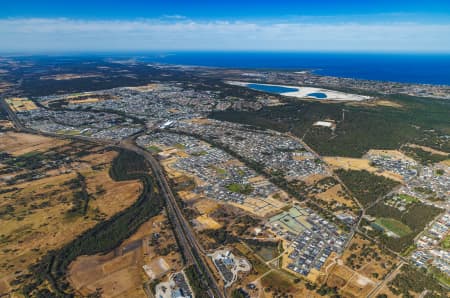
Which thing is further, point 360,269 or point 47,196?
point 47,196

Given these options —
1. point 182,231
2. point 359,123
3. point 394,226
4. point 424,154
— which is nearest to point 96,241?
point 182,231

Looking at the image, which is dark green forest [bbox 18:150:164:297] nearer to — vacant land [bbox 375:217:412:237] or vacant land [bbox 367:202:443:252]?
vacant land [bbox 367:202:443:252]

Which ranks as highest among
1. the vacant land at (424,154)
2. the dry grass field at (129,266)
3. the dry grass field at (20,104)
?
the dry grass field at (20,104)

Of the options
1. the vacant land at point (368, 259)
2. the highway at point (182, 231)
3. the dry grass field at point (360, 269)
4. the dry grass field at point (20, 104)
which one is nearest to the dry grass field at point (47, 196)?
the highway at point (182, 231)

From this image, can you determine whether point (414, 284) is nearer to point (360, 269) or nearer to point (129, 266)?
point (360, 269)

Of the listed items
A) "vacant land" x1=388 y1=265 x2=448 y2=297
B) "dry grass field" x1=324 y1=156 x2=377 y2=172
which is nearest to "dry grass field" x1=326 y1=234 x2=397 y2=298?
"vacant land" x1=388 y1=265 x2=448 y2=297

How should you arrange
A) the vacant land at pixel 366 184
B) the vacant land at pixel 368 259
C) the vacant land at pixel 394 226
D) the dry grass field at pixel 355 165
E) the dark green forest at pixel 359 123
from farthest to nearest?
the dark green forest at pixel 359 123 < the dry grass field at pixel 355 165 < the vacant land at pixel 366 184 < the vacant land at pixel 394 226 < the vacant land at pixel 368 259

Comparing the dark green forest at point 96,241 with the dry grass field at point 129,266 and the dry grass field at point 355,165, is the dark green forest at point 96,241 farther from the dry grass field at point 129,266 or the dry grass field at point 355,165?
the dry grass field at point 355,165

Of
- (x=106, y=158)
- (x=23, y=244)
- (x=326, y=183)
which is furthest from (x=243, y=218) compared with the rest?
(x=106, y=158)
